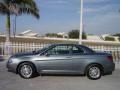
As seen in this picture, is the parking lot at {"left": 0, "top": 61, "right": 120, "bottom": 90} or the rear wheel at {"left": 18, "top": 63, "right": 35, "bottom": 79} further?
the rear wheel at {"left": 18, "top": 63, "right": 35, "bottom": 79}

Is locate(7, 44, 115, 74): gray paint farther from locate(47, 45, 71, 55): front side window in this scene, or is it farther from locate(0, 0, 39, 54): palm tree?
locate(0, 0, 39, 54): palm tree

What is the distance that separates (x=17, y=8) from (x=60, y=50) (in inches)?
373

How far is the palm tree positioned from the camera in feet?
61.7

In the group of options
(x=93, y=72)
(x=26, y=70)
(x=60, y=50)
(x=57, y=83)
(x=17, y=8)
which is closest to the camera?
(x=57, y=83)

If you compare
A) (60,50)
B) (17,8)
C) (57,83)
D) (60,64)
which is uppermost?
(17,8)

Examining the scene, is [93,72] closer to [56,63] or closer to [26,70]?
[56,63]

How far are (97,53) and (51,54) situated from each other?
1885mm

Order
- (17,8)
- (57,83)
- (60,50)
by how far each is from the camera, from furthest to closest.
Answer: (17,8), (60,50), (57,83)

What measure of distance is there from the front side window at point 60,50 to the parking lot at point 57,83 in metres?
0.98

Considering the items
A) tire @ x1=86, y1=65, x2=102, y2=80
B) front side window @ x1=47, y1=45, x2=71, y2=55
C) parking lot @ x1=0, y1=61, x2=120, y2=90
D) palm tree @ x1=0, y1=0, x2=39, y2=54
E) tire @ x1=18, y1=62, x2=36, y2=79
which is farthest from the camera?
palm tree @ x1=0, y1=0, x2=39, y2=54

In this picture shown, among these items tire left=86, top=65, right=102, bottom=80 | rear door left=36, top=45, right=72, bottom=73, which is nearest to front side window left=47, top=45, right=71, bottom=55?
rear door left=36, top=45, right=72, bottom=73

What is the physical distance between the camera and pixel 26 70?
10.1m

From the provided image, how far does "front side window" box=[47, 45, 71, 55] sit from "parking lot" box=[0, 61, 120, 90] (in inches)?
38.7

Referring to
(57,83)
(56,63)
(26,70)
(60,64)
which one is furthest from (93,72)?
(26,70)
